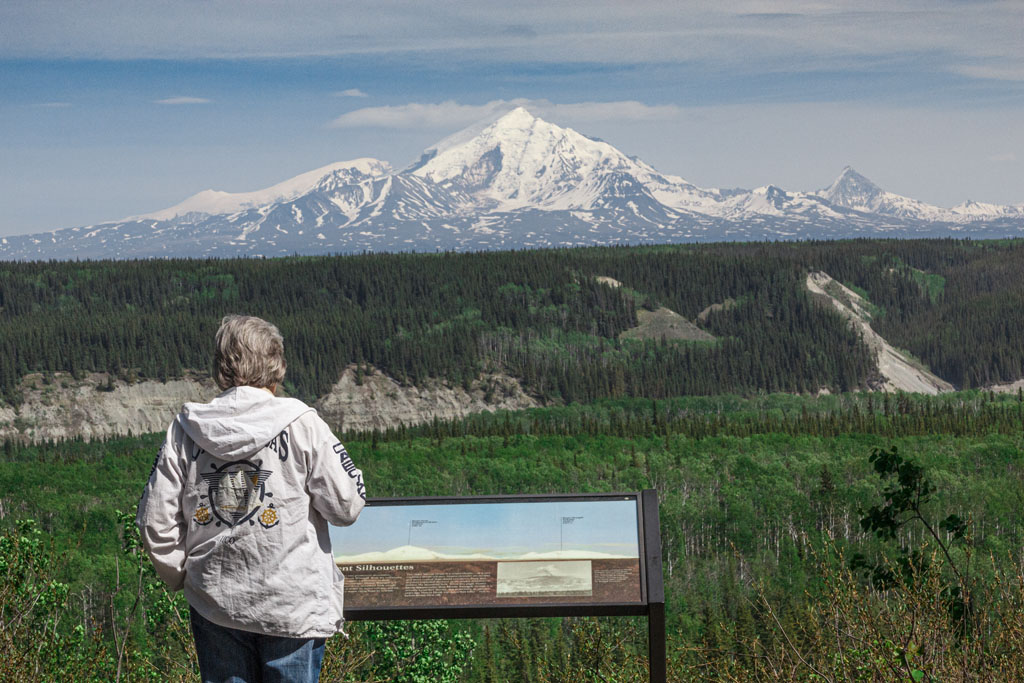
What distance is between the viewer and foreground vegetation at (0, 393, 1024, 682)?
14.8m

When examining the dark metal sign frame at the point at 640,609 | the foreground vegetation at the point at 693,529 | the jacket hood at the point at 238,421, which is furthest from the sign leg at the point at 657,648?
the jacket hood at the point at 238,421

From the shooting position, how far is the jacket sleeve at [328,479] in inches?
377

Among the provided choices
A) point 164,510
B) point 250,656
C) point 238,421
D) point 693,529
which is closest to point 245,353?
point 238,421

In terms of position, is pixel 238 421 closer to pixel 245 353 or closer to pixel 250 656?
pixel 245 353

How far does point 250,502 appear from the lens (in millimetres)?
9562

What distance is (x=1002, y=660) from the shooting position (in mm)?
12531

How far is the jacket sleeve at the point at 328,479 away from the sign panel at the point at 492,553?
2.69 meters

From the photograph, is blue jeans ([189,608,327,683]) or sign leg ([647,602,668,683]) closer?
blue jeans ([189,608,327,683])

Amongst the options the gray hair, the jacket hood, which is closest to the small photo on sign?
the jacket hood

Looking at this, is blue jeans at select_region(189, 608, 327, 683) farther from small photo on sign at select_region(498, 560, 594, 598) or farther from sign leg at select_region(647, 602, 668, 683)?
sign leg at select_region(647, 602, 668, 683)

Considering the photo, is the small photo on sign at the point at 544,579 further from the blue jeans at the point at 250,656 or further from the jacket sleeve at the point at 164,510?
the jacket sleeve at the point at 164,510

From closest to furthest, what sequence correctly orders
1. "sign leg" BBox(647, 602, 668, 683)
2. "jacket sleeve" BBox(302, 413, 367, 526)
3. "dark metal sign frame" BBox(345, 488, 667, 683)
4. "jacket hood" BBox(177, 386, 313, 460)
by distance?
1. "jacket hood" BBox(177, 386, 313, 460)
2. "jacket sleeve" BBox(302, 413, 367, 526)
3. "dark metal sign frame" BBox(345, 488, 667, 683)
4. "sign leg" BBox(647, 602, 668, 683)

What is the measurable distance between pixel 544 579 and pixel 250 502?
12.9 ft

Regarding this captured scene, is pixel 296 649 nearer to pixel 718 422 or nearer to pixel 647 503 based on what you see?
pixel 647 503
